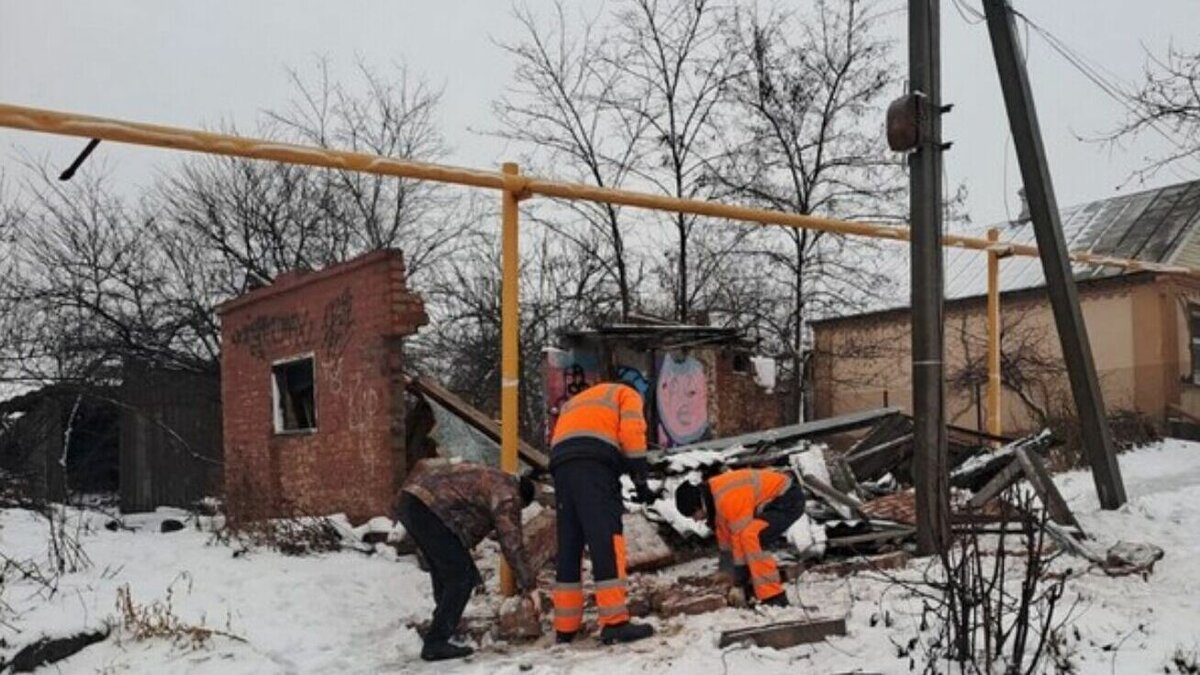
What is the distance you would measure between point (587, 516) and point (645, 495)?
7.36 ft

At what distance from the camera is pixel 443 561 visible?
246 inches

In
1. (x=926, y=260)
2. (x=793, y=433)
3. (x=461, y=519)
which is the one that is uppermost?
(x=926, y=260)

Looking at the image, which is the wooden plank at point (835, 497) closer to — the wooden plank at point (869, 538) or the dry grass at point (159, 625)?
the wooden plank at point (869, 538)

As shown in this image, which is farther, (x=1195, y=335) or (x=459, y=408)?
(x=1195, y=335)

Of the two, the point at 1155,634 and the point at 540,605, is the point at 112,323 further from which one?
the point at 1155,634

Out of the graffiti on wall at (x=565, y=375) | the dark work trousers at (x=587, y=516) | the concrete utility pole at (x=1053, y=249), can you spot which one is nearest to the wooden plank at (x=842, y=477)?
the concrete utility pole at (x=1053, y=249)

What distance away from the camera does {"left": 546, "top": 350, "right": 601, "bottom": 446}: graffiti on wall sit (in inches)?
534

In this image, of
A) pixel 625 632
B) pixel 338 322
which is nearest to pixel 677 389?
pixel 338 322

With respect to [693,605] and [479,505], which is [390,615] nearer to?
[479,505]

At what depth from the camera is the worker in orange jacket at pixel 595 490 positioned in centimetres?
604

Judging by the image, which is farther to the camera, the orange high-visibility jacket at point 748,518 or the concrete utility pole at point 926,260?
the concrete utility pole at point 926,260

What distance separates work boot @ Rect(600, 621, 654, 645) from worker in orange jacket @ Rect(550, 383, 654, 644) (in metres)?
0.04

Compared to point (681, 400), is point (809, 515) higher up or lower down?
lower down

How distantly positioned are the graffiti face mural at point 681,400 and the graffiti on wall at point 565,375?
49.5 inches
